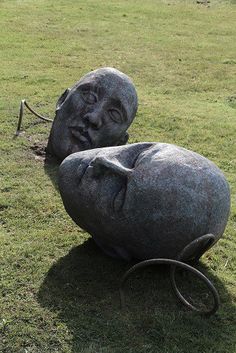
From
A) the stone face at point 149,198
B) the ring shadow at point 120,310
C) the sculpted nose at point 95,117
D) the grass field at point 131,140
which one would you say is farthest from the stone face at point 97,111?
the ring shadow at point 120,310

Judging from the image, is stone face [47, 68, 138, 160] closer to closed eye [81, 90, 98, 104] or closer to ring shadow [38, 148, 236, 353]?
closed eye [81, 90, 98, 104]

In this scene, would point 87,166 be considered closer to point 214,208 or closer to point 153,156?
point 153,156

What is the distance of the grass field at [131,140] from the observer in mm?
4539

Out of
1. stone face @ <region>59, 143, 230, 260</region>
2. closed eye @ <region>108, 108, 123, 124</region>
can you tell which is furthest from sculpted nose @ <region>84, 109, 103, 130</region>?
stone face @ <region>59, 143, 230, 260</region>

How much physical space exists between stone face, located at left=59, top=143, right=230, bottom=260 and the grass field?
0.50 m

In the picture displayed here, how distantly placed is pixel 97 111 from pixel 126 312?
2970 mm

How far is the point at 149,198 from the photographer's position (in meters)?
4.62

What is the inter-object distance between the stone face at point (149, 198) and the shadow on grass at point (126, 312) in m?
0.31

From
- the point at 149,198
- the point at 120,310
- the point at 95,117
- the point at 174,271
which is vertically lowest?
the point at 120,310

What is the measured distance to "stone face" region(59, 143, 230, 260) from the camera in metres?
4.61

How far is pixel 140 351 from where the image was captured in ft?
14.2

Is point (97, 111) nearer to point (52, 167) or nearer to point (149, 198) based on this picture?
point (52, 167)

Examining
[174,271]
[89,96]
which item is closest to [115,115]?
[89,96]

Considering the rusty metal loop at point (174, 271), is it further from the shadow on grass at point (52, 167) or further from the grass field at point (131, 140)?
the shadow on grass at point (52, 167)
